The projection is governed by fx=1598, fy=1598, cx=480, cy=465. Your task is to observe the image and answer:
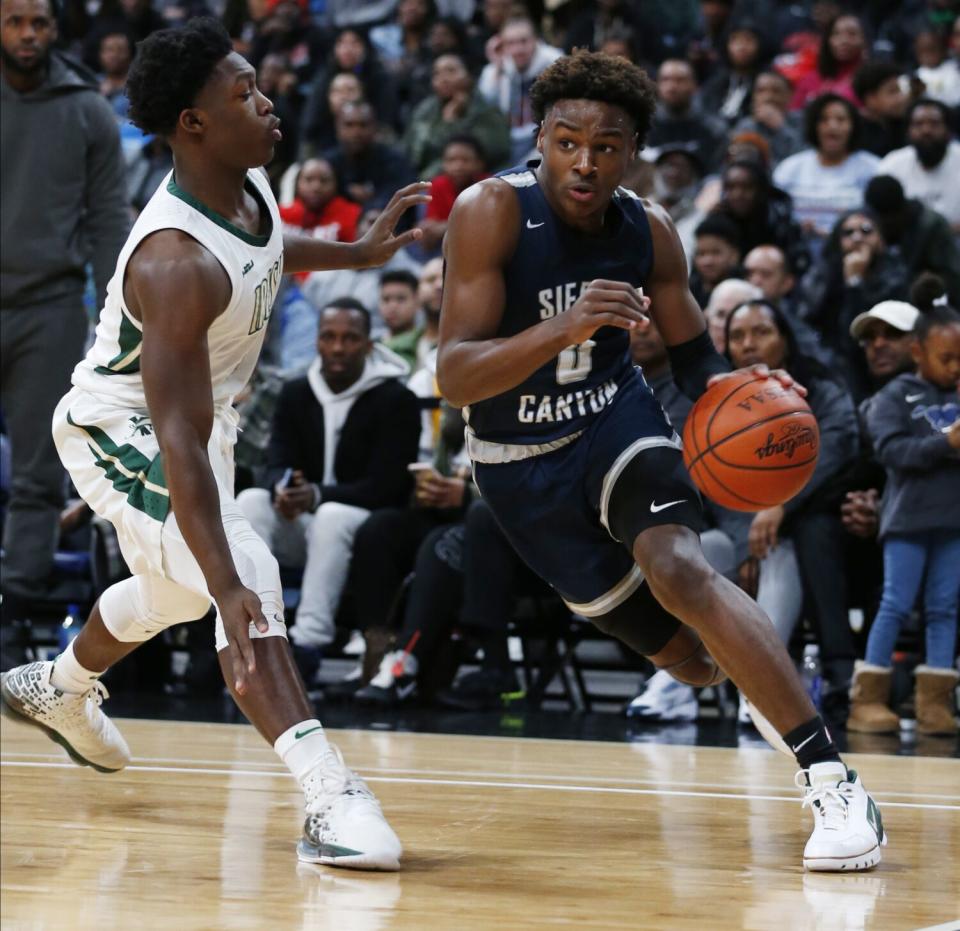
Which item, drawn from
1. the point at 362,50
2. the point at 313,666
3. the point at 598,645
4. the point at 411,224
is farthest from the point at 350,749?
the point at 362,50

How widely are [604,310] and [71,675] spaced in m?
1.78

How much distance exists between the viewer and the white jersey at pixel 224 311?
11.5ft

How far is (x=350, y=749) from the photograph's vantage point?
5176 mm

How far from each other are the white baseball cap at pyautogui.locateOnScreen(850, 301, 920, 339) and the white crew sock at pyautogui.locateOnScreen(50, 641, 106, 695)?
12.8ft

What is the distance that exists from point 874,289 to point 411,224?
300cm

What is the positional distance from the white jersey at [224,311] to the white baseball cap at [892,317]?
3604 mm

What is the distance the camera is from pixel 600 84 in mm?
3531

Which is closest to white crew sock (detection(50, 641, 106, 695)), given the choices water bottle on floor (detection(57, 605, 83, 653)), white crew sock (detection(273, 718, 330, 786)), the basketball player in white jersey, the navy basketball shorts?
the basketball player in white jersey

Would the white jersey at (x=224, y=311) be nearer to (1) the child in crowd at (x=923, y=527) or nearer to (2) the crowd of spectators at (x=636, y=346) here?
(2) the crowd of spectators at (x=636, y=346)

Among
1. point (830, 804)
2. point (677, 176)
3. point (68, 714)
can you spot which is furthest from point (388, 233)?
point (677, 176)

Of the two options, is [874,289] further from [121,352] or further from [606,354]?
[121,352]

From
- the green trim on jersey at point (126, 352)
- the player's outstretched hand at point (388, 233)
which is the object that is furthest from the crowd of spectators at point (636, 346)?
the green trim on jersey at point (126, 352)

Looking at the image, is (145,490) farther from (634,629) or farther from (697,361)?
(697,361)

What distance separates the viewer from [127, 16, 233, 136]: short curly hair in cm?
353
